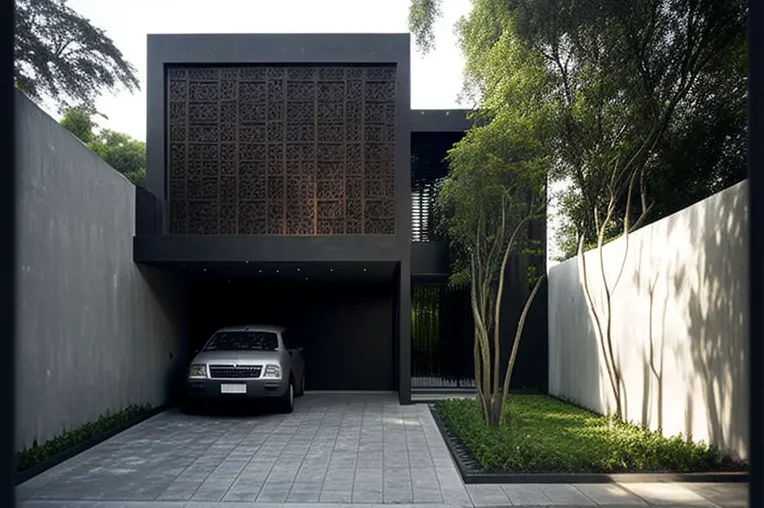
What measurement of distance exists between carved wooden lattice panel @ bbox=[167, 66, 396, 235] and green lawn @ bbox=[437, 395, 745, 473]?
460 cm

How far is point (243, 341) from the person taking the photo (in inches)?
515

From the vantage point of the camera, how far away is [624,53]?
28.1 ft

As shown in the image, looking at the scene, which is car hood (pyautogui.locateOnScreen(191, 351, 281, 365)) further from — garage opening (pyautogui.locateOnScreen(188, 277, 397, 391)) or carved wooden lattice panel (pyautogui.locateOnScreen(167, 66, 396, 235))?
garage opening (pyautogui.locateOnScreen(188, 277, 397, 391))

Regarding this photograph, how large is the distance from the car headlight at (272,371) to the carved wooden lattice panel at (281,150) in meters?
2.30

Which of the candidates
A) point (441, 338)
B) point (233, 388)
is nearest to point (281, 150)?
point (233, 388)

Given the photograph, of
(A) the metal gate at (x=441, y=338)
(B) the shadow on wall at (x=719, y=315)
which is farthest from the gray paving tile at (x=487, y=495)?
(A) the metal gate at (x=441, y=338)

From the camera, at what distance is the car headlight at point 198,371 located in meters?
11.8

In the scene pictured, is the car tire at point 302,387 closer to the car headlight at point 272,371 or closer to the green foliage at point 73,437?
the car headlight at point 272,371

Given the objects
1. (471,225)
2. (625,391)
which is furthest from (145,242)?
(625,391)

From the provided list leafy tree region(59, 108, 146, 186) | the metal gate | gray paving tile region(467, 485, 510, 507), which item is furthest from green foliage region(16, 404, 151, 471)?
leafy tree region(59, 108, 146, 186)

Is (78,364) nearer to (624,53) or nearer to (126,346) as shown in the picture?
(126,346)

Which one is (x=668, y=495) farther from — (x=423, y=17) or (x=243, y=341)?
(x=243, y=341)

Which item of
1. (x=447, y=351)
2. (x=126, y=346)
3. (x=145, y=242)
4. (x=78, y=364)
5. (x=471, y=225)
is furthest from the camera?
(x=447, y=351)

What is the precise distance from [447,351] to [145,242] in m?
6.73
